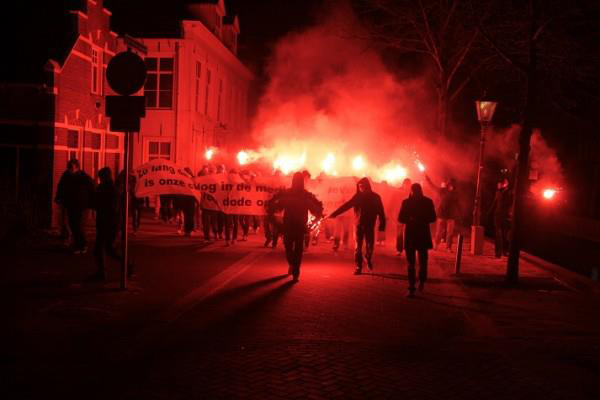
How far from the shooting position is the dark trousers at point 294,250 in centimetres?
1137

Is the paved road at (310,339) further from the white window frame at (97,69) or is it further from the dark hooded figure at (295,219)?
the white window frame at (97,69)

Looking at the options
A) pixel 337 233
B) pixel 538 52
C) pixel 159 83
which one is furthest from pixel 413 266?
pixel 159 83

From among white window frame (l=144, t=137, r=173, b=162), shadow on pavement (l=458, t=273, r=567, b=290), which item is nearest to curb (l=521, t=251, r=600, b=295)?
shadow on pavement (l=458, t=273, r=567, b=290)

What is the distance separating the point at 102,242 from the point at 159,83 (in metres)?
16.9

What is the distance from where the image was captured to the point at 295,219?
460 inches

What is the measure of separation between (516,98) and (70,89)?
17.3 meters

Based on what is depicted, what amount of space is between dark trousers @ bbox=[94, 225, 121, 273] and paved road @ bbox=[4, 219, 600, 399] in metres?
0.57

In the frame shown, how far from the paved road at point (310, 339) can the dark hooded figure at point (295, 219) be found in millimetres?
394

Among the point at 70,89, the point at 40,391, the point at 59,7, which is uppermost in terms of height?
the point at 59,7

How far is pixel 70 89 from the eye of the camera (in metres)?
18.8

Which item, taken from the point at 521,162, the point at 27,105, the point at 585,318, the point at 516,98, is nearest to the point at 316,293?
the point at 585,318

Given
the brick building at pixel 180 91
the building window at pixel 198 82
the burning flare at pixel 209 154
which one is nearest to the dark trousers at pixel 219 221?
the brick building at pixel 180 91

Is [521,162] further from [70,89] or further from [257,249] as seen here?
[70,89]

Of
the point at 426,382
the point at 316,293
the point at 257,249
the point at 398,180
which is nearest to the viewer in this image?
the point at 426,382
